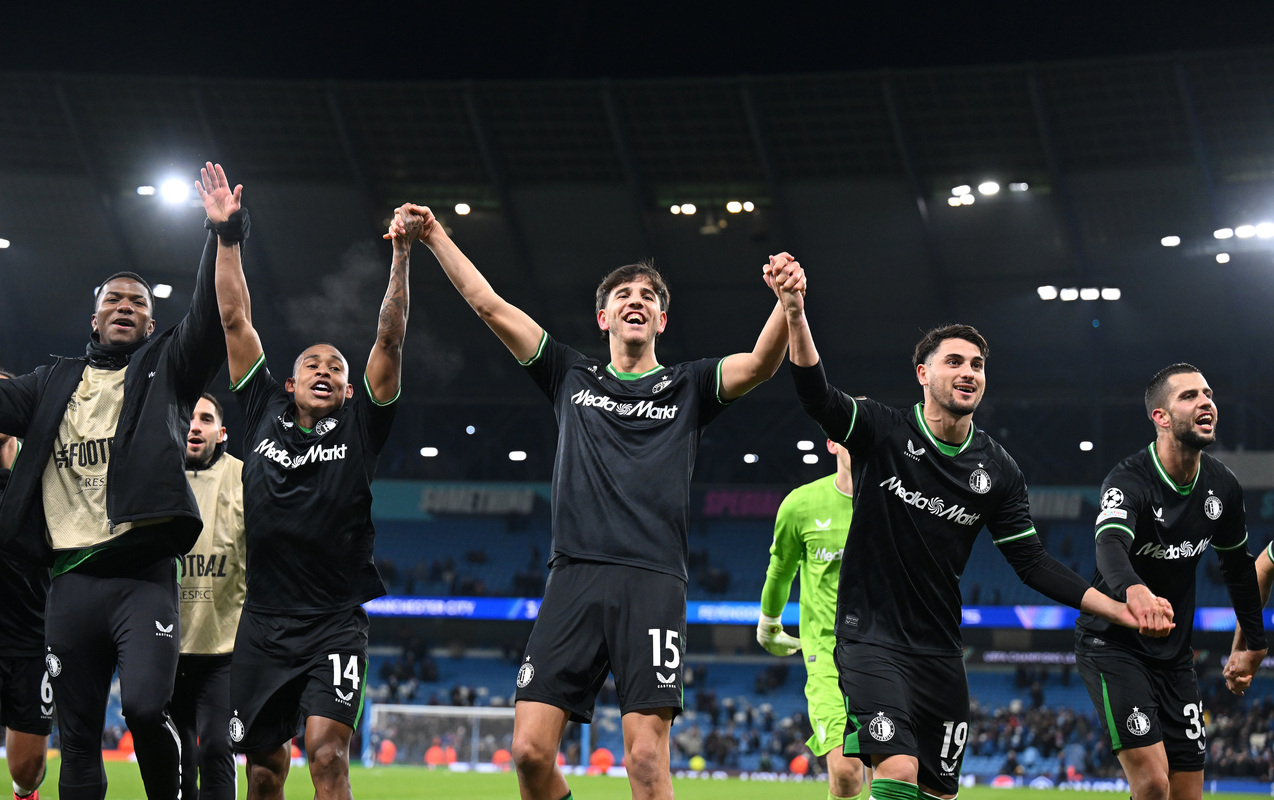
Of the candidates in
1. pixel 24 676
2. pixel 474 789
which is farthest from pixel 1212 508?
pixel 474 789

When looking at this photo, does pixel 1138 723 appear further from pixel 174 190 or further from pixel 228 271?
pixel 174 190

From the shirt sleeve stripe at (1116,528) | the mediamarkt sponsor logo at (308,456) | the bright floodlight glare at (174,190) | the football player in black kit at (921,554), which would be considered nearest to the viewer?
the football player in black kit at (921,554)

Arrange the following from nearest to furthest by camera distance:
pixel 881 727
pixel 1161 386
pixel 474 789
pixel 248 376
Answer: pixel 881 727, pixel 248 376, pixel 1161 386, pixel 474 789

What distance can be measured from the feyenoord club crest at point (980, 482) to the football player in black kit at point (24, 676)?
5.52m

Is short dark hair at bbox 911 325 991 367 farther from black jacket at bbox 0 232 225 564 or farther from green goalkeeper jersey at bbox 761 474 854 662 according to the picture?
black jacket at bbox 0 232 225 564

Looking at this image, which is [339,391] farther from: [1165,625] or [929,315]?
[929,315]

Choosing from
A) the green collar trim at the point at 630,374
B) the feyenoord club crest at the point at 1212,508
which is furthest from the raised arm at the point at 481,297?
the feyenoord club crest at the point at 1212,508

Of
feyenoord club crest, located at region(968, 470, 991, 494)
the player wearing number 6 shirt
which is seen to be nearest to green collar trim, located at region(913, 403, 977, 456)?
feyenoord club crest, located at region(968, 470, 991, 494)

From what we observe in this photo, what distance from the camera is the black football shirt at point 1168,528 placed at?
6.76 metres

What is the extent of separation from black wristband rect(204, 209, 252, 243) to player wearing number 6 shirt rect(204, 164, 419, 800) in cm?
5

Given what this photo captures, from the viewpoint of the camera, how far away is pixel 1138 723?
6547mm

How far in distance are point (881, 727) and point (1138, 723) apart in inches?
87.5

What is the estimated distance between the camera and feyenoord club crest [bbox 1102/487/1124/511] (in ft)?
21.9

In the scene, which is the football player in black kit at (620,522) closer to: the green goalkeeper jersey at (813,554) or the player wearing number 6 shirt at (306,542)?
the player wearing number 6 shirt at (306,542)
